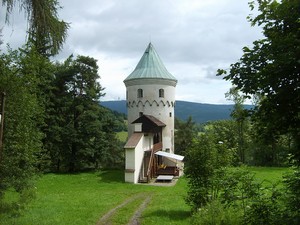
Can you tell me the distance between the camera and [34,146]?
13477mm

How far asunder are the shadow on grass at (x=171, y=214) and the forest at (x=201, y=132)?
0.42 metres

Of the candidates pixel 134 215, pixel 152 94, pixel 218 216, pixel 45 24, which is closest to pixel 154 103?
pixel 152 94

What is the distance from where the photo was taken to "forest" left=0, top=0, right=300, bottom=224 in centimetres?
550

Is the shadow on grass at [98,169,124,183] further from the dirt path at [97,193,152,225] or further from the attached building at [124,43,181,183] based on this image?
the dirt path at [97,193,152,225]

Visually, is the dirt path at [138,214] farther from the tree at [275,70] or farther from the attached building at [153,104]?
the attached building at [153,104]

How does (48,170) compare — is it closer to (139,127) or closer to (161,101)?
(139,127)

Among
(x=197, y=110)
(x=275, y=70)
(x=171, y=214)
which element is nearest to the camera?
(x=275, y=70)

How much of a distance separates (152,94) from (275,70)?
28.2 m

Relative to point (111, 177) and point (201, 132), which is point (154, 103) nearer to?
point (111, 177)

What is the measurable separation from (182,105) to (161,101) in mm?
133466

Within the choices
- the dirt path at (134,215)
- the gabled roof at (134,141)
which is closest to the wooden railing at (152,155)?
the gabled roof at (134,141)

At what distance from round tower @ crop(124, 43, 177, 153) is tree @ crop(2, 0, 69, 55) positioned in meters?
26.8

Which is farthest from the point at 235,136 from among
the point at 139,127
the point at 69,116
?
the point at 69,116

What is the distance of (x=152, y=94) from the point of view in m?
33.3
